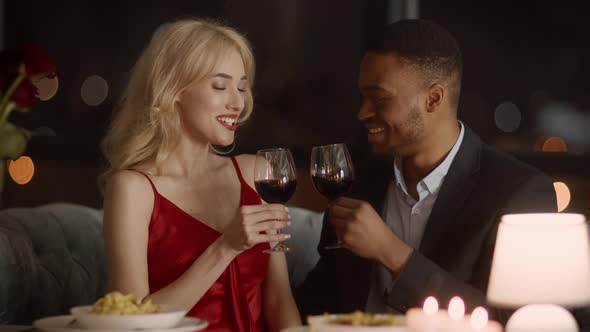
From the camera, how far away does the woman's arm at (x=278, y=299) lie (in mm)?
2605

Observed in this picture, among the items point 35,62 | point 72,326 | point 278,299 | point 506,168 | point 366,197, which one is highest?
point 35,62

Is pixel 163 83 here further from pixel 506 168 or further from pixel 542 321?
pixel 542 321

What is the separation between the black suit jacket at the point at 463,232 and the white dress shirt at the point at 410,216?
3 centimetres

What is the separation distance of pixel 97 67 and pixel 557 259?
4099mm

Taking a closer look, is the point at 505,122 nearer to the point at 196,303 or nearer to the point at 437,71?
the point at 437,71

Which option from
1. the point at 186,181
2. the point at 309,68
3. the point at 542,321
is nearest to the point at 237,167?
the point at 186,181

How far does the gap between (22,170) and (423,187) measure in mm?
3130

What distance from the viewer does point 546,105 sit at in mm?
4707

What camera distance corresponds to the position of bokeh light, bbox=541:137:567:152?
4.61m

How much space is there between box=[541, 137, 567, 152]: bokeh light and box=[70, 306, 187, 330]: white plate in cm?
338

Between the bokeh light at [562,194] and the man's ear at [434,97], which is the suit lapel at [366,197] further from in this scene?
the bokeh light at [562,194]

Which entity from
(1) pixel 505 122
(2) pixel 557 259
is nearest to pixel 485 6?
(1) pixel 505 122

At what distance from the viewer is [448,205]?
8.18 ft

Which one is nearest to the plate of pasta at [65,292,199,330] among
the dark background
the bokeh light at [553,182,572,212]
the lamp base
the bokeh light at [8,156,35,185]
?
the lamp base
